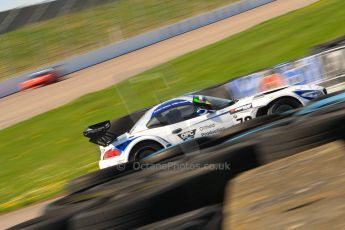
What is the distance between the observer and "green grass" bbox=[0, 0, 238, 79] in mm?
32156

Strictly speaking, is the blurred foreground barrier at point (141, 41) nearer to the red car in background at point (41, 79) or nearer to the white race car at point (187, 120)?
the red car in background at point (41, 79)

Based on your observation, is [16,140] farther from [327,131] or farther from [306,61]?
[327,131]

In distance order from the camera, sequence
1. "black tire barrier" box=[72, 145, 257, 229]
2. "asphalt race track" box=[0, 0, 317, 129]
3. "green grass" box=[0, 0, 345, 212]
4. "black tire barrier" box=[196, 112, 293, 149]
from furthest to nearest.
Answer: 1. "asphalt race track" box=[0, 0, 317, 129]
2. "green grass" box=[0, 0, 345, 212]
3. "black tire barrier" box=[196, 112, 293, 149]
4. "black tire barrier" box=[72, 145, 257, 229]

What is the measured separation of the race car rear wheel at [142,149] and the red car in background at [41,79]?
18646 millimetres

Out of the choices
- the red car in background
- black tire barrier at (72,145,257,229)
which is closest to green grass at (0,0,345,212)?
black tire barrier at (72,145,257,229)

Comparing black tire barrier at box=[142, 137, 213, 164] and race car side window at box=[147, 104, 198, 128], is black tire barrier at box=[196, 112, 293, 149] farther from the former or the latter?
race car side window at box=[147, 104, 198, 128]

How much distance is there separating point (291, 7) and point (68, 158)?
1641cm

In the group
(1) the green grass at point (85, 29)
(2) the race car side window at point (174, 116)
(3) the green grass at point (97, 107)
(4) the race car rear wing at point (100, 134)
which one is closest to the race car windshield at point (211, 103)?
(2) the race car side window at point (174, 116)

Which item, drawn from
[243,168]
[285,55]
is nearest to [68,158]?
[285,55]

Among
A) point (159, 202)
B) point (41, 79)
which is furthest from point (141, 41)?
point (159, 202)

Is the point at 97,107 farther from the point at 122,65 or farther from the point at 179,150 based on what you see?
the point at 179,150

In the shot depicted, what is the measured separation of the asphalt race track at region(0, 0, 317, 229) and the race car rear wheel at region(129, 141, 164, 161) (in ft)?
37.5

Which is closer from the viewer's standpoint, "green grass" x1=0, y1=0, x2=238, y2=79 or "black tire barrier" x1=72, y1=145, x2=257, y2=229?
"black tire barrier" x1=72, y1=145, x2=257, y2=229

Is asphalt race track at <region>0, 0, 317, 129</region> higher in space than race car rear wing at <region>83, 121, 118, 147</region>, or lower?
higher
